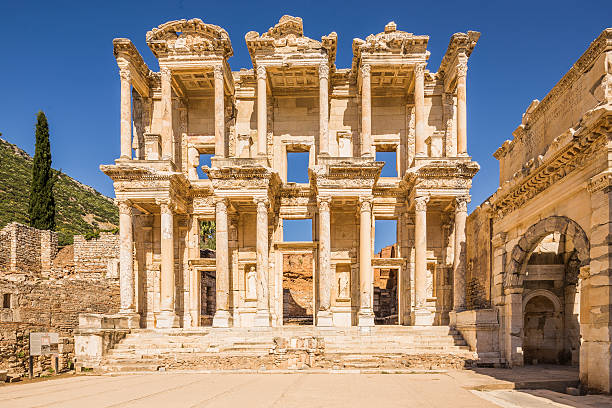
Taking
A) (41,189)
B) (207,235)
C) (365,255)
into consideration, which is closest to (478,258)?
(365,255)

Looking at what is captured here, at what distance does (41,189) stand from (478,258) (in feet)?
84.1

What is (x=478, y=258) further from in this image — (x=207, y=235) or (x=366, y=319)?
(x=207, y=235)

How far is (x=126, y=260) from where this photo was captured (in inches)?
749

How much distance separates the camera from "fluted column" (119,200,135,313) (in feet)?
62.1

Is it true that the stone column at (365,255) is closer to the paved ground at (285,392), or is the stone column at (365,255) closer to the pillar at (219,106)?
the paved ground at (285,392)

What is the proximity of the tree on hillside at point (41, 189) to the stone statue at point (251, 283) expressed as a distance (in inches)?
622

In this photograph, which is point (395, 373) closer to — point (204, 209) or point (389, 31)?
point (204, 209)

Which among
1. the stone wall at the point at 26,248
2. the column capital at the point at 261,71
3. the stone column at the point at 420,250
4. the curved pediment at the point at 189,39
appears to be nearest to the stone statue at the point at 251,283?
the stone column at the point at 420,250

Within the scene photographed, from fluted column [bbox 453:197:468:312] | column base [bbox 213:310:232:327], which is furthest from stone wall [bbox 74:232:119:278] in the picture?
fluted column [bbox 453:197:468:312]

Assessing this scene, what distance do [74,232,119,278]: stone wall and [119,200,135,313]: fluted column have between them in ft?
19.0

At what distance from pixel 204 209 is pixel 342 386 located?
39.9ft

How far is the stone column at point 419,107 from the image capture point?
64.0 feet

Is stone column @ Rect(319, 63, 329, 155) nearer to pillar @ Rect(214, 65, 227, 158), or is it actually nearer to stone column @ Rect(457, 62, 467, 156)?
pillar @ Rect(214, 65, 227, 158)

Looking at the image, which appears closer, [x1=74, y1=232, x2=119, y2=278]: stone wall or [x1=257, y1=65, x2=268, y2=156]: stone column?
[x1=257, y1=65, x2=268, y2=156]: stone column
